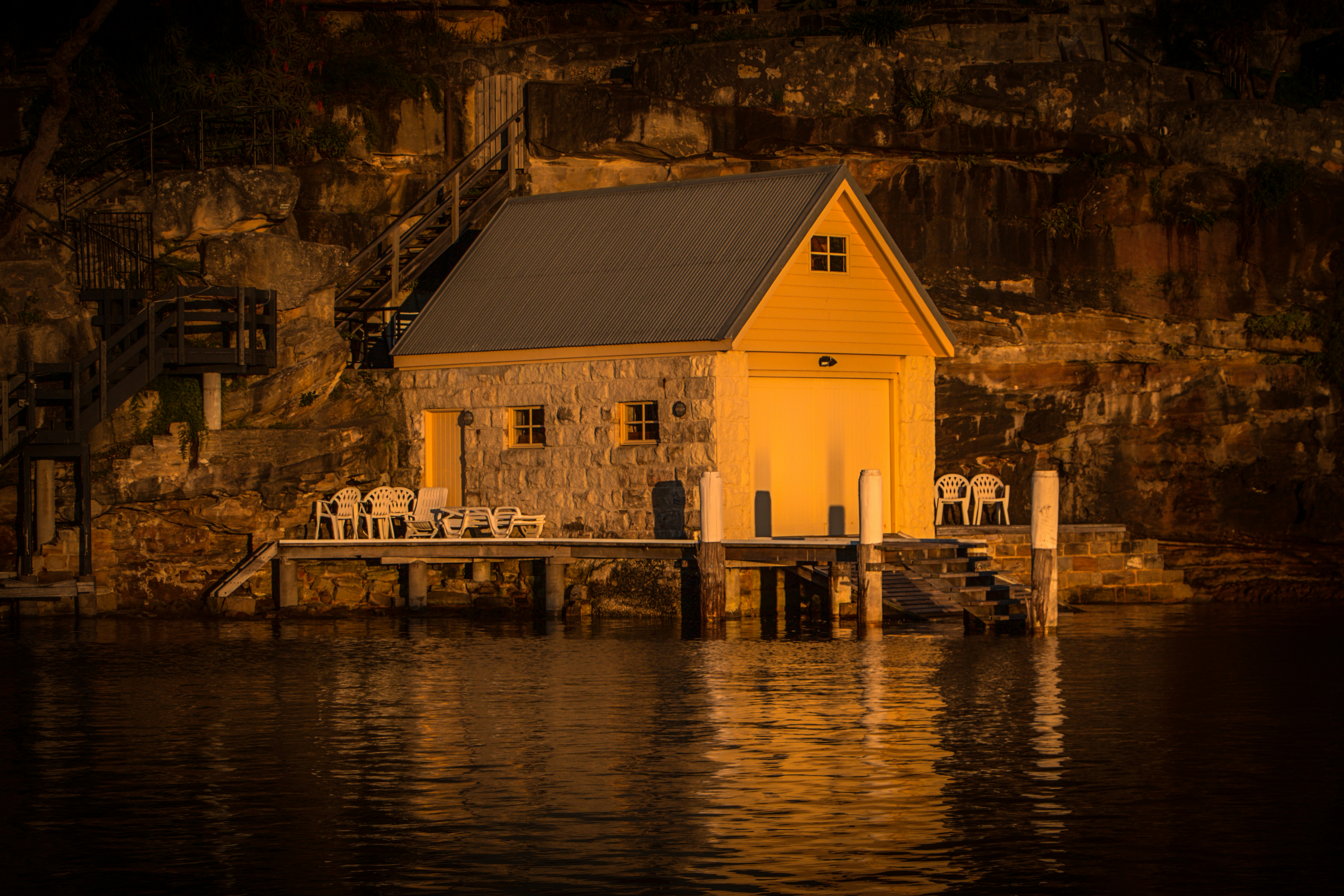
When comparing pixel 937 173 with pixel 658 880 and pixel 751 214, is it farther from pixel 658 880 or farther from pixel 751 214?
pixel 658 880

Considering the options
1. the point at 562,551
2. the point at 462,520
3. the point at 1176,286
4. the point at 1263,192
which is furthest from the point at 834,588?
the point at 1263,192

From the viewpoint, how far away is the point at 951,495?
29609 mm

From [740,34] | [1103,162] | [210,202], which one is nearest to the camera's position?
[210,202]

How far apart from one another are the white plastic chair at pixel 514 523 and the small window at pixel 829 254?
5.53 metres

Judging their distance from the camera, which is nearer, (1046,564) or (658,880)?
(658,880)

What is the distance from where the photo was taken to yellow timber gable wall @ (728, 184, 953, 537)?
2605 cm

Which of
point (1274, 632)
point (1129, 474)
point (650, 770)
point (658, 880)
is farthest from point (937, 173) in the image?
point (658, 880)

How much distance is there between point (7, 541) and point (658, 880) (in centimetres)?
1878

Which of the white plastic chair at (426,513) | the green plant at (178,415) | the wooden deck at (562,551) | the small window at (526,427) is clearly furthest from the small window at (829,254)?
the green plant at (178,415)

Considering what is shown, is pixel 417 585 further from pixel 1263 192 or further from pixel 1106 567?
pixel 1263 192

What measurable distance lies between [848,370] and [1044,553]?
576cm

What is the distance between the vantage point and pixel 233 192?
29.3 meters

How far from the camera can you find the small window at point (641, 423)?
26.1 meters

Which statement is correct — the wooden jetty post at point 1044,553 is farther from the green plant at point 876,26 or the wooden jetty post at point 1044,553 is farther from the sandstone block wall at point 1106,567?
the green plant at point 876,26
